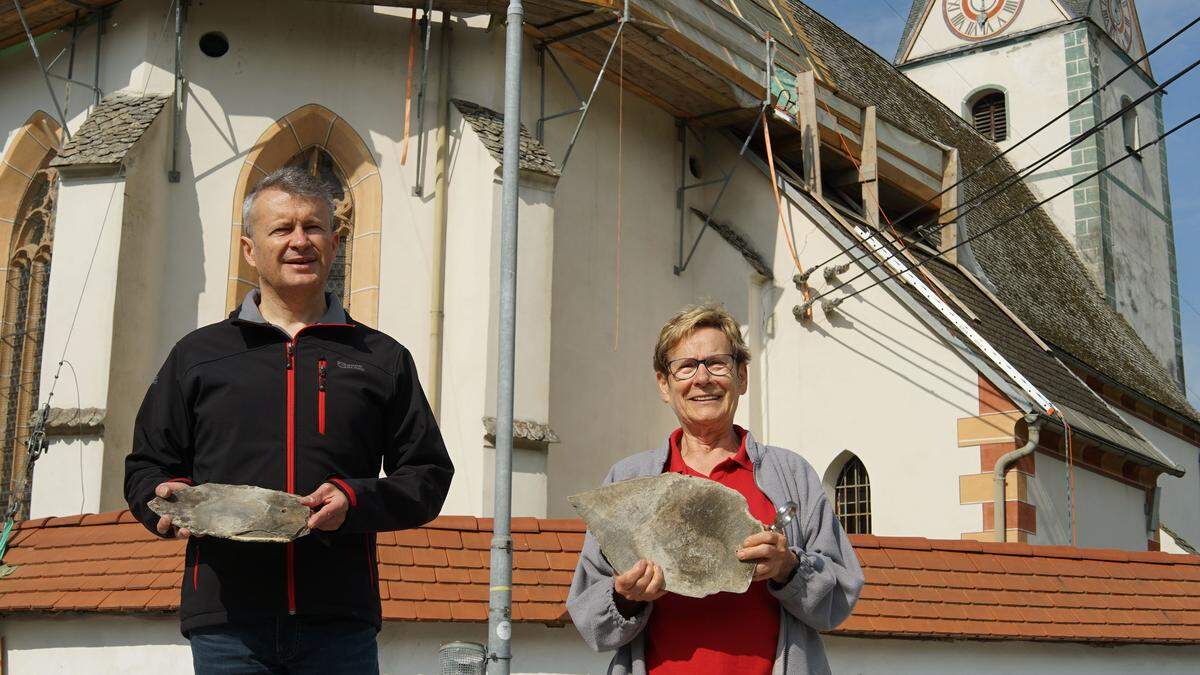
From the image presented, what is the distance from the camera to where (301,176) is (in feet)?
14.1

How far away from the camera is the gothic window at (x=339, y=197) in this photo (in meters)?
15.6

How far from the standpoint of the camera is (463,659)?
8.61 m

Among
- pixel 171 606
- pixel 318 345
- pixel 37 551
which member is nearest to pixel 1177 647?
pixel 171 606

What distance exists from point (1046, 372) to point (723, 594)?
1711cm

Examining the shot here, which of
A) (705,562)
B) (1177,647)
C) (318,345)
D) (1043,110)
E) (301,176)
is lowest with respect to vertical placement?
(1177,647)

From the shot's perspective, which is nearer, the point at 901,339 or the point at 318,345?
the point at 318,345

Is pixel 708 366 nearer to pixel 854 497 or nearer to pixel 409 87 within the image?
pixel 409 87

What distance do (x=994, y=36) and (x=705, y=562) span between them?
1266 inches

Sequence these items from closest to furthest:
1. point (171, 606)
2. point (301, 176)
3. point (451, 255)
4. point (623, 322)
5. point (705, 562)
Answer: point (705, 562) < point (301, 176) < point (171, 606) < point (451, 255) < point (623, 322)

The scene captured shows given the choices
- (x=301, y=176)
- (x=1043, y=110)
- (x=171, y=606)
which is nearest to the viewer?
(x=301, y=176)

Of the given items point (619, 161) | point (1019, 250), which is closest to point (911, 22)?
point (1019, 250)

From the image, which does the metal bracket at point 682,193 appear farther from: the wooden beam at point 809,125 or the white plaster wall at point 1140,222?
the white plaster wall at point 1140,222

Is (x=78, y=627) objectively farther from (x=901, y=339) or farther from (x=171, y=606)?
(x=901, y=339)

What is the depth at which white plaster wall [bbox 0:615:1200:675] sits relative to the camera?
9203 mm
